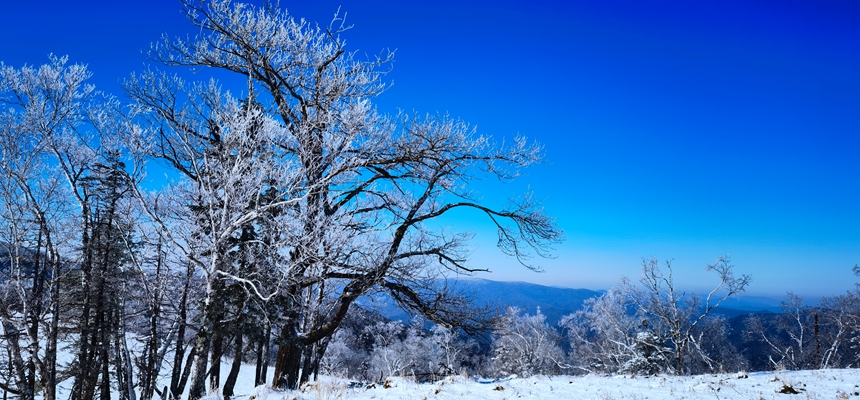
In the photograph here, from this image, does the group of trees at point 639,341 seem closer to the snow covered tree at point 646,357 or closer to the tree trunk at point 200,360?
the snow covered tree at point 646,357

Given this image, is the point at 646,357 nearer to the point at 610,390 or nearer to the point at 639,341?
the point at 639,341

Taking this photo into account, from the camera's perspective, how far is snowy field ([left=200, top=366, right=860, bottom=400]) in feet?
18.9

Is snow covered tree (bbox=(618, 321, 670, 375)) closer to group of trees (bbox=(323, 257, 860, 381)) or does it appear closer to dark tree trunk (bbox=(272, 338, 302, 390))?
group of trees (bbox=(323, 257, 860, 381))

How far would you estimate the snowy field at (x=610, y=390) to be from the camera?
5746 millimetres

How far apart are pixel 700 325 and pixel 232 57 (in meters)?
47.0

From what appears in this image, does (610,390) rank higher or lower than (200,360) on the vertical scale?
lower

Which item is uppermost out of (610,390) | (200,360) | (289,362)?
(200,360)

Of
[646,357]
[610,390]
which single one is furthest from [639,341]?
[610,390]

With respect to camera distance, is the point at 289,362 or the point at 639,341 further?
the point at 639,341

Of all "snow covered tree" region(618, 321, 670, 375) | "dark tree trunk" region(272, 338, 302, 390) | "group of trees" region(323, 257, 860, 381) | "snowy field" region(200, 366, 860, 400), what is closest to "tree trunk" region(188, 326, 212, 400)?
"snowy field" region(200, 366, 860, 400)

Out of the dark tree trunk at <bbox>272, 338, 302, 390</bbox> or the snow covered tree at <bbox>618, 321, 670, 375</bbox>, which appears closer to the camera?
the dark tree trunk at <bbox>272, 338, 302, 390</bbox>

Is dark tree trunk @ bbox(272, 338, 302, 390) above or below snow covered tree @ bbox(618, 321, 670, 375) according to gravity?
above

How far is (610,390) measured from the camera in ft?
21.0

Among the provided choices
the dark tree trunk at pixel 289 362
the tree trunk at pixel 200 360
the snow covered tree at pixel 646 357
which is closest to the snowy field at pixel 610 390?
the tree trunk at pixel 200 360
